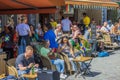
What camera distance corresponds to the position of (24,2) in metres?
9.79

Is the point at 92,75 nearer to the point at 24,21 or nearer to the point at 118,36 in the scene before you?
the point at 24,21

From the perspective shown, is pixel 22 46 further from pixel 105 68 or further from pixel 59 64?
pixel 105 68

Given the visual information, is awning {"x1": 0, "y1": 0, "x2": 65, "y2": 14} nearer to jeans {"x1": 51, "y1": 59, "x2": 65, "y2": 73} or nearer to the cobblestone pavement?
jeans {"x1": 51, "y1": 59, "x2": 65, "y2": 73}

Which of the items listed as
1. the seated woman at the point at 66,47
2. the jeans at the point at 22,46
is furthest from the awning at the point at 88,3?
the seated woman at the point at 66,47

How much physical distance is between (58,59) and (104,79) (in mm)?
1472

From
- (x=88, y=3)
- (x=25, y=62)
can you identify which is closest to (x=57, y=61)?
(x=25, y=62)

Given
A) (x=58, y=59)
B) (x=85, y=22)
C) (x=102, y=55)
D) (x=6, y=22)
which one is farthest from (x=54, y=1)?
(x=85, y=22)

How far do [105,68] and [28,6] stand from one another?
3.46m

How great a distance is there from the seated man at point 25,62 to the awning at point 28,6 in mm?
1844

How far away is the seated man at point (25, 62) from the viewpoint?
792 cm

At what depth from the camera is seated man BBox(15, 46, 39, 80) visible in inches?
312

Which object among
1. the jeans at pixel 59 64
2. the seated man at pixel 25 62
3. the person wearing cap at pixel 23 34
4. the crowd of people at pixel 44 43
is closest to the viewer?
the seated man at pixel 25 62

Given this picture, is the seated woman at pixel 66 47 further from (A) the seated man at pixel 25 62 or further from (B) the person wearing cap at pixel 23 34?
(A) the seated man at pixel 25 62

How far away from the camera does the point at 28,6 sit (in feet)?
33.7
